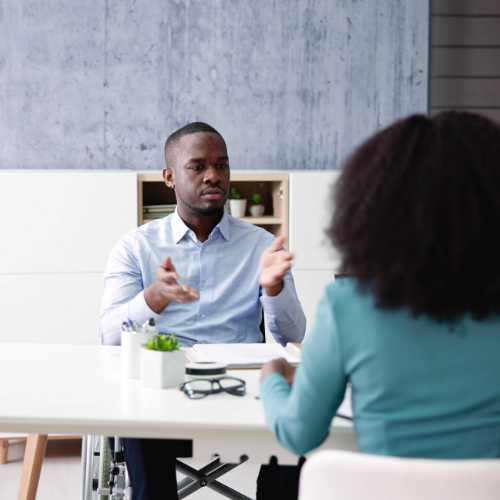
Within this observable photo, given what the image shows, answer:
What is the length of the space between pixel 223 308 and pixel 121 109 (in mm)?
2058

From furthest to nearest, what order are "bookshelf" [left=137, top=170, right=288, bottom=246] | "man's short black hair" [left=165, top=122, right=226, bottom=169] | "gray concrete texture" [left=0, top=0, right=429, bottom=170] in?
"gray concrete texture" [left=0, top=0, right=429, bottom=170]
"bookshelf" [left=137, top=170, right=288, bottom=246]
"man's short black hair" [left=165, top=122, right=226, bottom=169]

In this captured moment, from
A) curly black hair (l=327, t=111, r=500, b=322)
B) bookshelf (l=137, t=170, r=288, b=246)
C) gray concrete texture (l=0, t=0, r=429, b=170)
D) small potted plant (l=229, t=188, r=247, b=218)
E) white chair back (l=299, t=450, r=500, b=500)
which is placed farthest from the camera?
gray concrete texture (l=0, t=0, r=429, b=170)

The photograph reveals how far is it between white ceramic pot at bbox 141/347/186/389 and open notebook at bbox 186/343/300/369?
0.61ft

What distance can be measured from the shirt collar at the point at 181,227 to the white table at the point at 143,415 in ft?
2.77

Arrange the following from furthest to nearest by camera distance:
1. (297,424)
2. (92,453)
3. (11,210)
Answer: (11,210) < (92,453) < (297,424)

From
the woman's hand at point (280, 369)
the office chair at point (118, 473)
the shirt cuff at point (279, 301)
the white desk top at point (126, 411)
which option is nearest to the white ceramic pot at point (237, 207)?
the shirt cuff at point (279, 301)

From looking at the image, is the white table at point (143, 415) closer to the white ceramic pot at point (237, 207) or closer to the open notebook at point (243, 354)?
the open notebook at point (243, 354)

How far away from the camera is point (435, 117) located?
1.01 meters

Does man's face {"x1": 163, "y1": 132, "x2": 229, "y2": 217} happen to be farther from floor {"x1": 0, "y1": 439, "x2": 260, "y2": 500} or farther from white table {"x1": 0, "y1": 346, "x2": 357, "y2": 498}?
floor {"x1": 0, "y1": 439, "x2": 260, "y2": 500}

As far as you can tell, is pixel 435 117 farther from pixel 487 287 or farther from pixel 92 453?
pixel 92 453

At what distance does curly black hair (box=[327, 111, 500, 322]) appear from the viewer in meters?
0.91

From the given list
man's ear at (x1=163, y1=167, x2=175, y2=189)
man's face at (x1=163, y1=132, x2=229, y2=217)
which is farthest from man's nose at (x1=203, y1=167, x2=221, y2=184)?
man's ear at (x1=163, y1=167, x2=175, y2=189)

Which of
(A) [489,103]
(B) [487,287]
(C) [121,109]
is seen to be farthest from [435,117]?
(A) [489,103]

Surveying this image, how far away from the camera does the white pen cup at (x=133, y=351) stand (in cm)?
147
